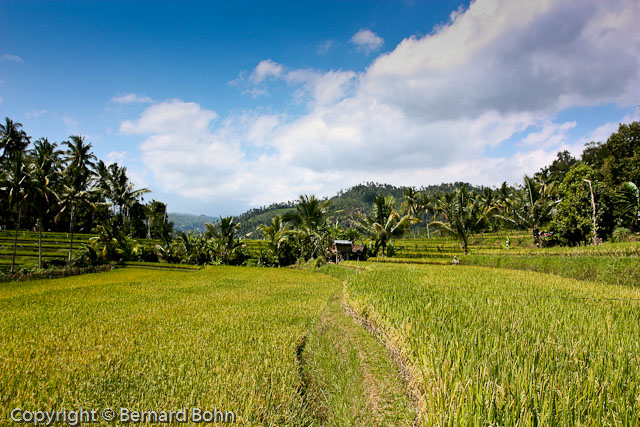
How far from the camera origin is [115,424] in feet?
8.03

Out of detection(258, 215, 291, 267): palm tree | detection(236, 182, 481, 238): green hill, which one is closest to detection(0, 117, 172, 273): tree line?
detection(258, 215, 291, 267): palm tree

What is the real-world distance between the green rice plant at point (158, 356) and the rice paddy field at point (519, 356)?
1.35 metres

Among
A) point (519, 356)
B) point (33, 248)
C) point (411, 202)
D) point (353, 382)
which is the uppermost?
point (411, 202)

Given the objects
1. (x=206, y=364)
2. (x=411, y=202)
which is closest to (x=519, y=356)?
(x=206, y=364)

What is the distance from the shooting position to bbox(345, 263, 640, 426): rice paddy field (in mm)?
1771

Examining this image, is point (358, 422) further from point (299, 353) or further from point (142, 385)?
point (142, 385)

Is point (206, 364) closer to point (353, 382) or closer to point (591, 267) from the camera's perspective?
point (353, 382)

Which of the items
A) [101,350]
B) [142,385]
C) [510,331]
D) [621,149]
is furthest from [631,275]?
[621,149]

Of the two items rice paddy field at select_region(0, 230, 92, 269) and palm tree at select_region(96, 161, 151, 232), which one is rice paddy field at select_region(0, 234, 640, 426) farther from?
palm tree at select_region(96, 161, 151, 232)

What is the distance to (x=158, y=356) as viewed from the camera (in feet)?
12.5

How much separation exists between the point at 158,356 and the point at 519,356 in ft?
13.1

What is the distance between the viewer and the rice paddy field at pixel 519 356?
1.77 meters

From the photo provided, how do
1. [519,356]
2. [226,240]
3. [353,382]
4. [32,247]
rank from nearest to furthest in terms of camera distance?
[519,356] < [353,382] < [32,247] < [226,240]

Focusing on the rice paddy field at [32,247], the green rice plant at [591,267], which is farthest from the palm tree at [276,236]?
the green rice plant at [591,267]
